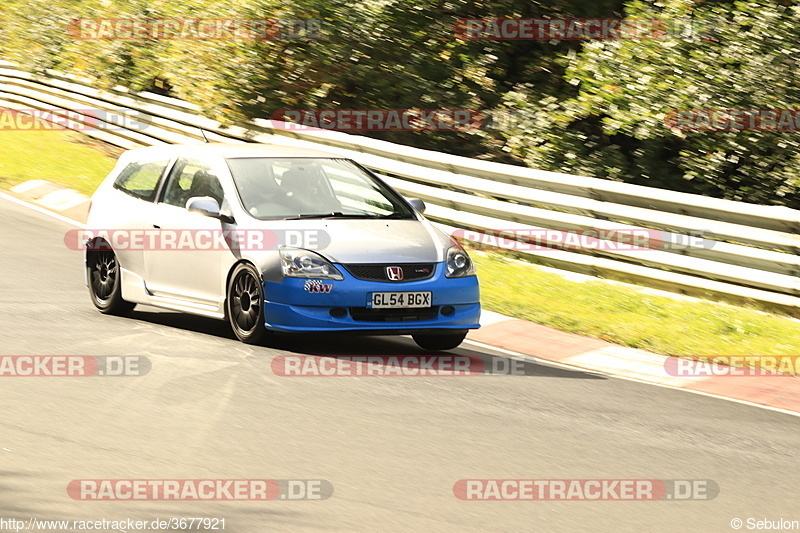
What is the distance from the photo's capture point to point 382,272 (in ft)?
30.3

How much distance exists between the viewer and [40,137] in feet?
71.9

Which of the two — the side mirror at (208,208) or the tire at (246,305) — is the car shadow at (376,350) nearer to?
the tire at (246,305)

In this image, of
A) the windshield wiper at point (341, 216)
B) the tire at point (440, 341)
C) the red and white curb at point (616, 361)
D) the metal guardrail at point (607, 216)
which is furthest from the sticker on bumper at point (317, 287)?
the metal guardrail at point (607, 216)

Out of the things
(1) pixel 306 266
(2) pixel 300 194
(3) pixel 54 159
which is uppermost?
(2) pixel 300 194

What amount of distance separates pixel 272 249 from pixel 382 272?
825 millimetres

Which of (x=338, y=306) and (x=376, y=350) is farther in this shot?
(x=376, y=350)

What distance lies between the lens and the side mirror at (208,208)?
970cm

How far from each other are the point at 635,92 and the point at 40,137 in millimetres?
11353

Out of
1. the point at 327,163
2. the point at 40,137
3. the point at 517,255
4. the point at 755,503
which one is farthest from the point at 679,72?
the point at 40,137

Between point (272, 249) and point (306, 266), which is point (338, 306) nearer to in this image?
point (306, 266)

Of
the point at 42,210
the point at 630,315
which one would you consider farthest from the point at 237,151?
the point at 42,210

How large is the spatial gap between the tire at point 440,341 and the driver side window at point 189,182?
199 cm

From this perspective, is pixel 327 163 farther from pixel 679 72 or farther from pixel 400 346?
pixel 679 72

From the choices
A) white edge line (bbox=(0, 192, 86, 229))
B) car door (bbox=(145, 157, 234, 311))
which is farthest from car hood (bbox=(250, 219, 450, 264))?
white edge line (bbox=(0, 192, 86, 229))
